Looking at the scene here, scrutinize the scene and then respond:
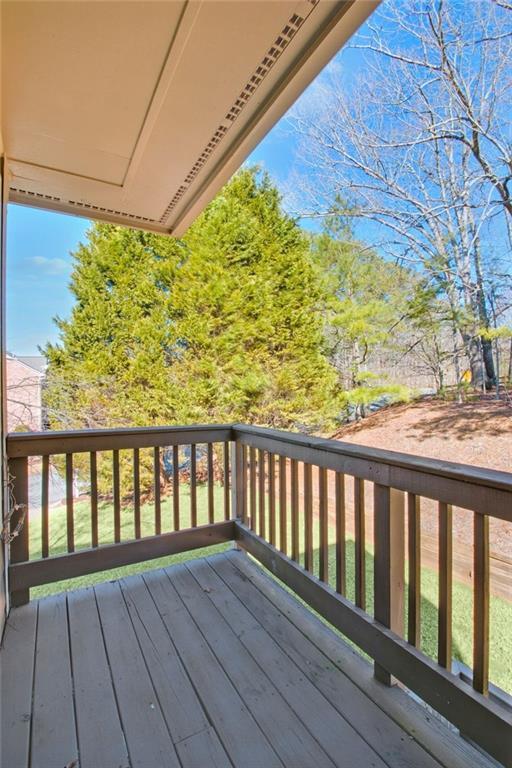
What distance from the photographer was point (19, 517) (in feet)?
6.66

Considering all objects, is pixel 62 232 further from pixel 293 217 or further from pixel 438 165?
pixel 438 165

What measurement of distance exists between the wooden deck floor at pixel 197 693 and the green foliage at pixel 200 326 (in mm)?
3497

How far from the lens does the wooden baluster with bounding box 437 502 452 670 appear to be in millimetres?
1255

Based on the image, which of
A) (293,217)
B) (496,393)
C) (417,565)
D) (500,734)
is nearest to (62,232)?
(293,217)

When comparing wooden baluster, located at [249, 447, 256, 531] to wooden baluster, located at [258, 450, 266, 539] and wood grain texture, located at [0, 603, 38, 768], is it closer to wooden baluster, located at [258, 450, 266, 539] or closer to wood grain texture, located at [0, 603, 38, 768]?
wooden baluster, located at [258, 450, 266, 539]

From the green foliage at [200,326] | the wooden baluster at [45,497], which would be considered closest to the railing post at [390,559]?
the wooden baluster at [45,497]

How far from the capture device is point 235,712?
1352 mm

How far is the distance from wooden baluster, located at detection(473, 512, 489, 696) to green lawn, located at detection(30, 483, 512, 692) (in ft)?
3.71

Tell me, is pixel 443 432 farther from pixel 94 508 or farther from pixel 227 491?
pixel 94 508

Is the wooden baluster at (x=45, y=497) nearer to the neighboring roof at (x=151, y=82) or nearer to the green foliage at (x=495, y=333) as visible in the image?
the neighboring roof at (x=151, y=82)

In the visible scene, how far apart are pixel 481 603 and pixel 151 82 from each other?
210 centimetres

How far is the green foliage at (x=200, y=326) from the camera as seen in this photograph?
519 cm

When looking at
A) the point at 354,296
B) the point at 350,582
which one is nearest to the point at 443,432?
the point at 354,296

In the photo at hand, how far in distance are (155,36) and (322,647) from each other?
2.41 m
